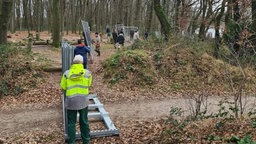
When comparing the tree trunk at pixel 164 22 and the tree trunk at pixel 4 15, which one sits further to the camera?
the tree trunk at pixel 164 22

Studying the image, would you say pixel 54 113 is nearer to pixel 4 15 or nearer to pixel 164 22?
pixel 4 15

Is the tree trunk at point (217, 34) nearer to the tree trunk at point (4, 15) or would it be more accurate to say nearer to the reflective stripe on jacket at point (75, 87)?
the tree trunk at point (4, 15)

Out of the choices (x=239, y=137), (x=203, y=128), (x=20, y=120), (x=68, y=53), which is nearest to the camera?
(x=239, y=137)

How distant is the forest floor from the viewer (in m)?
8.58

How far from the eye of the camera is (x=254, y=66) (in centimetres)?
1634

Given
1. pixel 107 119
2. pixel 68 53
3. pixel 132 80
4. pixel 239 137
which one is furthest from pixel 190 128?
pixel 132 80

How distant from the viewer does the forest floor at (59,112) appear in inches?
338

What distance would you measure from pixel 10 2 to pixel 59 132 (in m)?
9.36

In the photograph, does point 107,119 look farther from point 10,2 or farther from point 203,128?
point 10,2

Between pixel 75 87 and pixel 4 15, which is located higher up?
pixel 4 15

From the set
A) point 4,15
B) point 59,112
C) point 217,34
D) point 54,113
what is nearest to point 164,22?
point 217,34

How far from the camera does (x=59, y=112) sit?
422 inches

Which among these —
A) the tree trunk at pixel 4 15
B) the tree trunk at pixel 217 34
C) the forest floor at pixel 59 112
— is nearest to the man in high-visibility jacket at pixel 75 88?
Answer: the forest floor at pixel 59 112

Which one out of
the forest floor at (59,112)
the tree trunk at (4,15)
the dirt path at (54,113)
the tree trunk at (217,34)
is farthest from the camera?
the tree trunk at (217,34)
